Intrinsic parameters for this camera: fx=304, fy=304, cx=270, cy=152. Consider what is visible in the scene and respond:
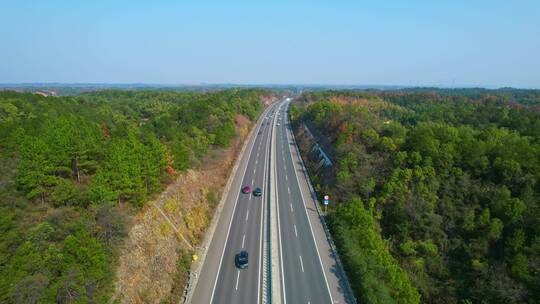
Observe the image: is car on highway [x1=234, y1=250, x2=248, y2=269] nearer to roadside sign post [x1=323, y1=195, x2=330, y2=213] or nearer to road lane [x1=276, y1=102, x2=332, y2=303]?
road lane [x1=276, y1=102, x2=332, y2=303]

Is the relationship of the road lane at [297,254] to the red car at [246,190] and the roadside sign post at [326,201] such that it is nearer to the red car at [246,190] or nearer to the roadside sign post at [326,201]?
the roadside sign post at [326,201]

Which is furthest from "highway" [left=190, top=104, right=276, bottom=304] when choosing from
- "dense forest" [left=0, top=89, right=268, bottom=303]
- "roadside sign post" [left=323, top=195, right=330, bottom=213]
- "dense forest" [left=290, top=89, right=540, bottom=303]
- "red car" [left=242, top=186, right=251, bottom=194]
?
"dense forest" [left=290, top=89, right=540, bottom=303]

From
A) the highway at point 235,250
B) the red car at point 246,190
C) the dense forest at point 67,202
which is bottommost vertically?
the highway at point 235,250

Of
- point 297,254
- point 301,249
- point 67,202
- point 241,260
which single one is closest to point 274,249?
point 297,254

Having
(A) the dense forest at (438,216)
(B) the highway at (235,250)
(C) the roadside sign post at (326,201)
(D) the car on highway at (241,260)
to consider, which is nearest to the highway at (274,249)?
(B) the highway at (235,250)

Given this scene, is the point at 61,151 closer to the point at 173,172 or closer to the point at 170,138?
the point at 173,172

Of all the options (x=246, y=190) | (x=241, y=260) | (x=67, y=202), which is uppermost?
(x=67, y=202)

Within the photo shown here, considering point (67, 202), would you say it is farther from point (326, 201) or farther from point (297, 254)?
point (326, 201)

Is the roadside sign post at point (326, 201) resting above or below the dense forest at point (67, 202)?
below
